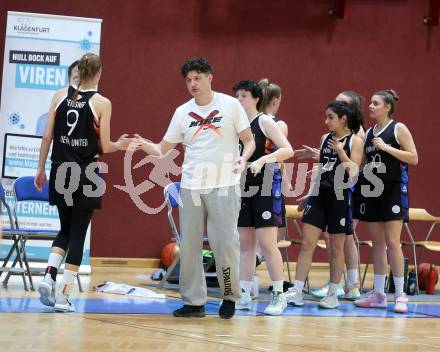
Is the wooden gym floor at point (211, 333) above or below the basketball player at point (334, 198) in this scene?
below

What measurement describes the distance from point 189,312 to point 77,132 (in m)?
1.47

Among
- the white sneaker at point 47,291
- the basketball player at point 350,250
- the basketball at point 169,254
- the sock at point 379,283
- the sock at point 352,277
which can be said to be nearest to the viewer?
the white sneaker at point 47,291

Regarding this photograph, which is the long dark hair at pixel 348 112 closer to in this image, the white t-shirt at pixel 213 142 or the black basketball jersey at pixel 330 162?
the black basketball jersey at pixel 330 162

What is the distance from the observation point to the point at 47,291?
5.64 m

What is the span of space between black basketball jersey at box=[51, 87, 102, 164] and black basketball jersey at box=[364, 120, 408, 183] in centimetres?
249

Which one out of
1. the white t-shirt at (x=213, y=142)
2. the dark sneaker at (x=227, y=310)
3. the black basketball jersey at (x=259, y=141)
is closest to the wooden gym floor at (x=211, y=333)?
the dark sneaker at (x=227, y=310)

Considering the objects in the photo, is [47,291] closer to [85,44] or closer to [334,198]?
[334,198]

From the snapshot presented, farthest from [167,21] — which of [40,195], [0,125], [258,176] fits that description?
[258,176]

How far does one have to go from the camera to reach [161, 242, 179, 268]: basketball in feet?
31.7

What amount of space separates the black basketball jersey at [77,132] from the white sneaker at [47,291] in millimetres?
812

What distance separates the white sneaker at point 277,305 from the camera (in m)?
6.14

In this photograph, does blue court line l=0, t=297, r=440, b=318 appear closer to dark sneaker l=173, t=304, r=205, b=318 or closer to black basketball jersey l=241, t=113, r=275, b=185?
dark sneaker l=173, t=304, r=205, b=318

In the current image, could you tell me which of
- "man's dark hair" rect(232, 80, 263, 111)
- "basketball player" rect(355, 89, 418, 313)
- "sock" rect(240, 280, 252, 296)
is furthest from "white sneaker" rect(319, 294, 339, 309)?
"man's dark hair" rect(232, 80, 263, 111)

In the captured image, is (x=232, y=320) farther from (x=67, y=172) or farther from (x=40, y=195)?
(x=40, y=195)
